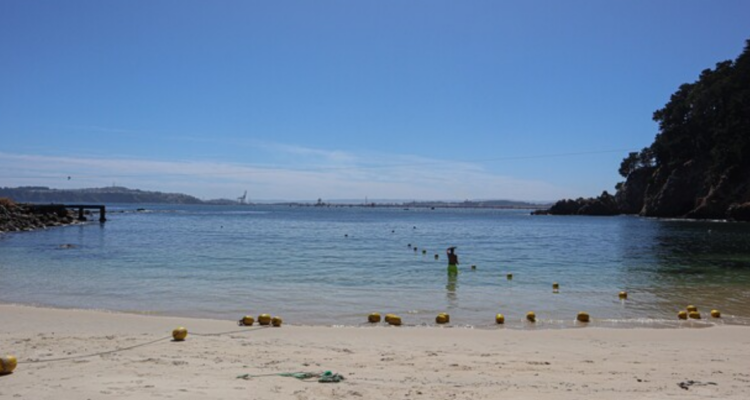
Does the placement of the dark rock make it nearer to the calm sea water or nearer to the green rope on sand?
the calm sea water

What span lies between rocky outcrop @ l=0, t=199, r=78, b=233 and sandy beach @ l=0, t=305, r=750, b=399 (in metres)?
46.2

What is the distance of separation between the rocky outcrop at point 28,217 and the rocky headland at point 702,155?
8592cm

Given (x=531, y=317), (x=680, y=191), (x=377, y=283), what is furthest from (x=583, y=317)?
(x=680, y=191)

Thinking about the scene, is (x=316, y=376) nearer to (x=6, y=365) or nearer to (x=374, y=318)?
(x=6, y=365)

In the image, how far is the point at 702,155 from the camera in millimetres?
93062

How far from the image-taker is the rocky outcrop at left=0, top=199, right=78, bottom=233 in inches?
2055

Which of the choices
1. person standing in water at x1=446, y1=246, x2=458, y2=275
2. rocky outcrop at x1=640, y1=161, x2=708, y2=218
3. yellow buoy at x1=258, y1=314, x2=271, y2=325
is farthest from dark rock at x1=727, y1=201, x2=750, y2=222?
yellow buoy at x1=258, y1=314, x2=271, y2=325

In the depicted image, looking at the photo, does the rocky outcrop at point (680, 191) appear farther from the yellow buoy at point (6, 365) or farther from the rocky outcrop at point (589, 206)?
the yellow buoy at point (6, 365)

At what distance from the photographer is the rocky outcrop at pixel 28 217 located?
52.2 meters

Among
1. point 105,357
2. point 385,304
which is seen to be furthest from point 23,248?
point 105,357

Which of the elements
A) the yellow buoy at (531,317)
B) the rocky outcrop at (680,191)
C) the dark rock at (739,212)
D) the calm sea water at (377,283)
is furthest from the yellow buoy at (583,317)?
the rocky outcrop at (680,191)

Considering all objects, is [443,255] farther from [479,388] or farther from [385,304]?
[479,388]

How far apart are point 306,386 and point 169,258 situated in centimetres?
2473

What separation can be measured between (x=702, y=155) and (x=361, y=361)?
10075 cm
